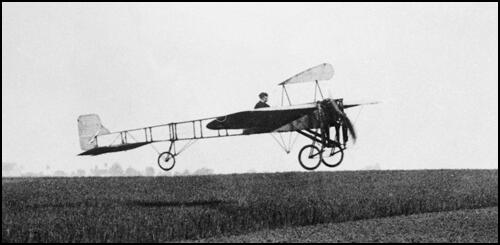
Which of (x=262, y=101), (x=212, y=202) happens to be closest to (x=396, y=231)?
(x=262, y=101)

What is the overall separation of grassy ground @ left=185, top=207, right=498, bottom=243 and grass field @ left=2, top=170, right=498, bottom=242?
1124mm

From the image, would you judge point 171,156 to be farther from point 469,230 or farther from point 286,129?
point 469,230

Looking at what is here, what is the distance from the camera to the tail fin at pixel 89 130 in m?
27.1

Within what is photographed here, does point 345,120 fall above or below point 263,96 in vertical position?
below

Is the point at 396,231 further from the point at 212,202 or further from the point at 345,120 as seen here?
the point at 212,202

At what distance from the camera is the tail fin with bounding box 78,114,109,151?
89.0 feet

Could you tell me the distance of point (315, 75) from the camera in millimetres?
18453

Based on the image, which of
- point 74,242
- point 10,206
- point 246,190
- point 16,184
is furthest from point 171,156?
point 16,184

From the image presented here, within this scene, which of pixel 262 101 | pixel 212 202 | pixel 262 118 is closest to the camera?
pixel 262 118

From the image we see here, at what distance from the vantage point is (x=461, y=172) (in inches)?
1484

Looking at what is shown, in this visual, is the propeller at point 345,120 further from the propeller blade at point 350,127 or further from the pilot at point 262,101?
the pilot at point 262,101

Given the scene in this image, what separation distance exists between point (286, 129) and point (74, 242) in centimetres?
741

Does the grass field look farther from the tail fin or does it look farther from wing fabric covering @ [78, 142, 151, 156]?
the tail fin

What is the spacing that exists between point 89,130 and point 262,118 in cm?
1156
